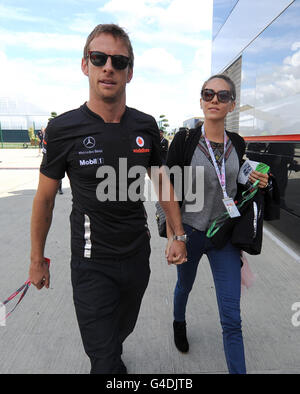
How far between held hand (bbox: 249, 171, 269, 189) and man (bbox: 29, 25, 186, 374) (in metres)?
0.79

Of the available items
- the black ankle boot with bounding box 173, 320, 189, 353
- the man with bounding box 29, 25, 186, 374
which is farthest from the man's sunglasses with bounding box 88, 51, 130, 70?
the black ankle boot with bounding box 173, 320, 189, 353

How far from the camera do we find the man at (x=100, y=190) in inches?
61.6

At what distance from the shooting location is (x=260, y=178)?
207cm

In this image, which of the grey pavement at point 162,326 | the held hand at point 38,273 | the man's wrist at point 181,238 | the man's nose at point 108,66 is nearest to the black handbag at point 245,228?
the man's wrist at point 181,238

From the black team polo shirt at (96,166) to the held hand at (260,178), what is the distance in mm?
785

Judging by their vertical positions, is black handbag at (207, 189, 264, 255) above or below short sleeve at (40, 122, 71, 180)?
below

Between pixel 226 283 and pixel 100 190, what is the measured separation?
3.42ft

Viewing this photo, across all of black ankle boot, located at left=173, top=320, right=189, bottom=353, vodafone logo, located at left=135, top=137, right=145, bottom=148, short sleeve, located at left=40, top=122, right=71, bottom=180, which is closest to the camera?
short sleeve, located at left=40, top=122, right=71, bottom=180

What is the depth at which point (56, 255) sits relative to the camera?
4.31 meters

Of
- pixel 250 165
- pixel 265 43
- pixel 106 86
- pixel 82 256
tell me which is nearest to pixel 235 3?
pixel 265 43

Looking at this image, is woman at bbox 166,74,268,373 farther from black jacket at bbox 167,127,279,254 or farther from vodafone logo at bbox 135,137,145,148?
vodafone logo at bbox 135,137,145,148

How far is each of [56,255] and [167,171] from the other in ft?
9.18

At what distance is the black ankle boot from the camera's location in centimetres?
239

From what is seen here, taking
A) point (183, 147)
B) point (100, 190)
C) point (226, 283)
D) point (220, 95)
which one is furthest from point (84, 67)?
point (226, 283)
